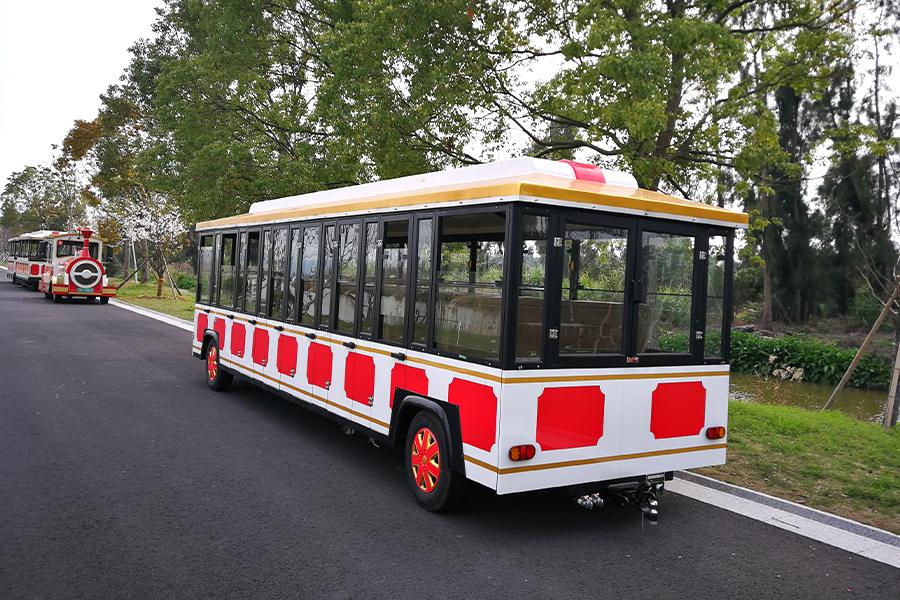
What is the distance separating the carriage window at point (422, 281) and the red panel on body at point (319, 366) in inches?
69.9

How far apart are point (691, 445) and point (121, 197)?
37.3 meters

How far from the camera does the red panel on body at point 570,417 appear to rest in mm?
5082

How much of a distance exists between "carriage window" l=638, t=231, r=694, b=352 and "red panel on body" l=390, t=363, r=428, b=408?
175 centimetres

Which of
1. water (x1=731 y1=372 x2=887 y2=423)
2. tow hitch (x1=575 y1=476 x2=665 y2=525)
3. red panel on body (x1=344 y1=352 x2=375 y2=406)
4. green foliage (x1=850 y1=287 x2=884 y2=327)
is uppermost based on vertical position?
green foliage (x1=850 y1=287 x2=884 y2=327)

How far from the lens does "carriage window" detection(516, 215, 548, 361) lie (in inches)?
199

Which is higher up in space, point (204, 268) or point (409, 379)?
point (204, 268)

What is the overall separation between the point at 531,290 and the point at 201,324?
786 centimetres

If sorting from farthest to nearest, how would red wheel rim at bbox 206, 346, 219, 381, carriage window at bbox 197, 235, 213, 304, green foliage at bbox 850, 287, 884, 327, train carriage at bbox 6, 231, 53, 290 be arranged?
1. train carriage at bbox 6, 231, 53, 290
2. green foliage at bbox 850, 287, 884, 327
3. carriage window at bbox 197, 235, 213, 304
4. red wheel rim at bbox 206, 346, 219, 381

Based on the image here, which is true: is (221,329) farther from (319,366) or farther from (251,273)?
(319,366)

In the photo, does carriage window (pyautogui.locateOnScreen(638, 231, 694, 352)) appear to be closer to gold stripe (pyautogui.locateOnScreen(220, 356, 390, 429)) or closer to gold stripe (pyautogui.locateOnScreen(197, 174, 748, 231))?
gold stripe (pyautogui.locateOnScreen(197, 174, 748, 231))

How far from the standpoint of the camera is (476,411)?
5184mm

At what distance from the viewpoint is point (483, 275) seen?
5578mm

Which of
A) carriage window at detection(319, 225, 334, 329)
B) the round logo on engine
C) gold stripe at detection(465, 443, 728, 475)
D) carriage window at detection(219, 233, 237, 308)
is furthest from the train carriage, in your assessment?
gold stripe at detection(465, 443, 728, 475)

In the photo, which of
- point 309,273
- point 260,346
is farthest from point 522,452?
point 260,346
